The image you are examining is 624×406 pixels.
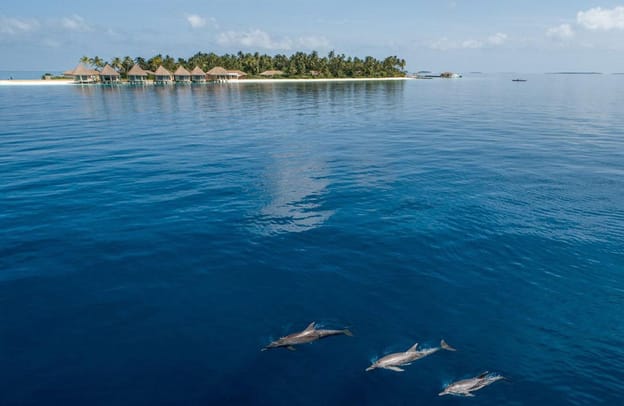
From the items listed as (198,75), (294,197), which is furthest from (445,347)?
Answer: (198,75)

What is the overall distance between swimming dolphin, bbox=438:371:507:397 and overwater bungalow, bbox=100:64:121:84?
163m

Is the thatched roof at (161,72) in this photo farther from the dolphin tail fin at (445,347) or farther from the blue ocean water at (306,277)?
the dolphin tail fin at (445,347)

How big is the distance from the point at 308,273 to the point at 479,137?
3624 cm

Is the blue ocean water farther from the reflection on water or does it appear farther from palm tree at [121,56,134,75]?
palm tree at [121,56,134,75]

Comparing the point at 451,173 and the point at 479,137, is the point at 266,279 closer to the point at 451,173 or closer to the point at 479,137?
the point at 451,173

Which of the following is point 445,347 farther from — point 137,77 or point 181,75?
point 137,77

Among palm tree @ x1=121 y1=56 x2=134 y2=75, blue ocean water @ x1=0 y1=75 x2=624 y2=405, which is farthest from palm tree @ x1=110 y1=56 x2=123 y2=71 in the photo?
blue ocean water @ x1=0 y1=75 x2=624 y2=405

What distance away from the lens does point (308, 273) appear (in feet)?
48.5

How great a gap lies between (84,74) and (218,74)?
168ft

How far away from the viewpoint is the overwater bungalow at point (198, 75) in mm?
158000

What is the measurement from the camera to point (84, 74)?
14412cm

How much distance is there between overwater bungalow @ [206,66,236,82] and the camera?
164000mm

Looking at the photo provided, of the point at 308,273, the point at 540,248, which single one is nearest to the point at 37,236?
the point at 308,273

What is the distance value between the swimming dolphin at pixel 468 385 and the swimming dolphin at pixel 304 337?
3.10 metres
